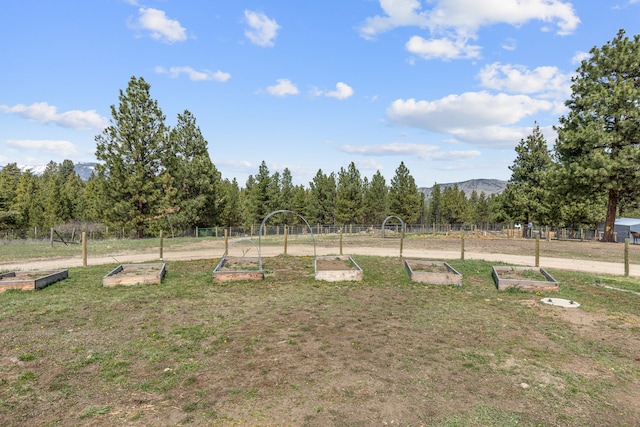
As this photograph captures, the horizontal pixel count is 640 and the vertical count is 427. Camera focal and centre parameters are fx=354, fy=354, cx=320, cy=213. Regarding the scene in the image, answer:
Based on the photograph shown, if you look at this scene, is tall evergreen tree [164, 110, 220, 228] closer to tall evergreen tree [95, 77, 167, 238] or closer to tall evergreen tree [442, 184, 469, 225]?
tall evergreen tree [95, 77, 167, 238]

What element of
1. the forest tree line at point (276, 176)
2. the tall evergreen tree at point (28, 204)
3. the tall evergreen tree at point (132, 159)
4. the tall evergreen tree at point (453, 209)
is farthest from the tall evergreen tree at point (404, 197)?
the tall evergreen tree at point (28, 204)

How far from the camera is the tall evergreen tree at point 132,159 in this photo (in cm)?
3219

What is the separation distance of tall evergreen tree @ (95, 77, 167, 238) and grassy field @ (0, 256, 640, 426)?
2385cm

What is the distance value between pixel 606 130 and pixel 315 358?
3265 centimetres

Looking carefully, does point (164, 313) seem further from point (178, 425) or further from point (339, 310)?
point (178, 425)

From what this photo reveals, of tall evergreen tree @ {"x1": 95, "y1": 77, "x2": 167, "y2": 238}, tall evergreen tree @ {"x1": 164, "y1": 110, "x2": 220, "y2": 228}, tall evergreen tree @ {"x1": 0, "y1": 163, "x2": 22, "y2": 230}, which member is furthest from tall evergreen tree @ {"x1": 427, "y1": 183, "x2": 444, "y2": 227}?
tall evergreen tree @ {"x1": 0, "y1": 163, "x2": 22, "y2": 230}

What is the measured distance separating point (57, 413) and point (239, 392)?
2227mm

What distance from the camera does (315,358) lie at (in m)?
6.12

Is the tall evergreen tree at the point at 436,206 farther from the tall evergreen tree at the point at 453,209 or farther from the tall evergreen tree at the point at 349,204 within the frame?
the tall evergreen tree at the point at 349,204

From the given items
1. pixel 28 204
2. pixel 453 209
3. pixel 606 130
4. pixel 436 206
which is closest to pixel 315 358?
pixel 606 130

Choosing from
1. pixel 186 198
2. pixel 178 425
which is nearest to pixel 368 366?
pixel 178 425

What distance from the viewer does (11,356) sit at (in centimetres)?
612

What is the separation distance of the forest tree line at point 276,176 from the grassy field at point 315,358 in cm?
2126

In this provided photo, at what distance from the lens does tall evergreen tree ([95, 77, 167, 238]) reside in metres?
32.2
